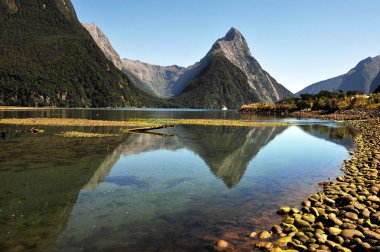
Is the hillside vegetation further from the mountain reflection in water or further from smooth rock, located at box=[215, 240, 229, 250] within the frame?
smooth rock, located at box=[215, 240, 229, 250]

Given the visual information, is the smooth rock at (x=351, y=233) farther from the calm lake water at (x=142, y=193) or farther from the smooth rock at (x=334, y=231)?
the calm lake water at (x=142, y=193)

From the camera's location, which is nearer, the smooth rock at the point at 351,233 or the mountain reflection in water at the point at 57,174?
A: the smooth rock at the point at 351,233

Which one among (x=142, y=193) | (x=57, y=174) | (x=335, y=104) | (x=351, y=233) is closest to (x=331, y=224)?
(x=351, y=233)

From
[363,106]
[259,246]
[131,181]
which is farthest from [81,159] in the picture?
[363,106]

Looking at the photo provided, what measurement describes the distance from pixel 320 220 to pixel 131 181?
12.0 metres

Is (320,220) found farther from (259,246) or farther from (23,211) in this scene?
(23,211)

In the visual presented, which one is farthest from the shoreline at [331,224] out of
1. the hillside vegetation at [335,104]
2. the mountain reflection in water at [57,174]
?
the hillside vegetation at [335,104]

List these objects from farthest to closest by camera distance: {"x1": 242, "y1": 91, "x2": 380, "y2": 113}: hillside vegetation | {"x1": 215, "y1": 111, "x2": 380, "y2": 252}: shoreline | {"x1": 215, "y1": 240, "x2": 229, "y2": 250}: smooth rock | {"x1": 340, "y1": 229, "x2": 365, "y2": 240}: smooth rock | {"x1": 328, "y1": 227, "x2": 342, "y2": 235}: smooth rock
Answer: {"x1": 242, "y1": 91, "x2": 380, "y2": 113}: hillside vegetation < {"x1": 328, "y1": 227, "x2": 342, "y2": 235}: smooth rock < {"x1": 340, "y1": 229, "x2": 365, "y2": 240}: smooth rock < {"x1": 215, "y1": 240, "x2": 229, "y2": 250}: smooth rock < {"x1": 215, "y1": 111, "x2": 380, "y2": 252}: shoreline

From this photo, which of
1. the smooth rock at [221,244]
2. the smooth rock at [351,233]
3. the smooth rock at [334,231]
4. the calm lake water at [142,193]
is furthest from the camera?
the calm lake water at [142,193]

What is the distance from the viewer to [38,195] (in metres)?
17.5

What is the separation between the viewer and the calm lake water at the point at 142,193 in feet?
40.9

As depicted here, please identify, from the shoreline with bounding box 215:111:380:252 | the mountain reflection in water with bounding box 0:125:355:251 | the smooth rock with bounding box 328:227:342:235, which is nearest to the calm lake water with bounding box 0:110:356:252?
the mountain reflection in water with bounding box 0:125:355:251

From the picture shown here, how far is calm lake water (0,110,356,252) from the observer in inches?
491

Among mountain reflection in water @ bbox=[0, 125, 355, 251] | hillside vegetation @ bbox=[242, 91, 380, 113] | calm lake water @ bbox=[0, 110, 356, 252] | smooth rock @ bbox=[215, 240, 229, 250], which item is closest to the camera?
smooth rock @ bbox=[215, 240, 229, 250]
